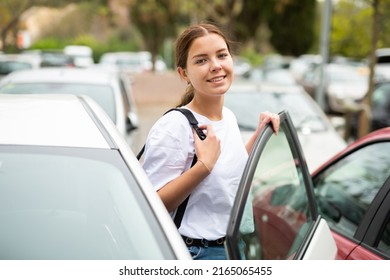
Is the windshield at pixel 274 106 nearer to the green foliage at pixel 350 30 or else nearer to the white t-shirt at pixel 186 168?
the white t-shirt at pixel 186 168

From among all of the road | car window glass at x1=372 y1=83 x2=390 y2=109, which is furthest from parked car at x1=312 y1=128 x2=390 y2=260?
the road

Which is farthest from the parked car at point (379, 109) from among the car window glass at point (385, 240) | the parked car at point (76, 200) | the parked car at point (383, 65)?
the parked car at point (76, 200)

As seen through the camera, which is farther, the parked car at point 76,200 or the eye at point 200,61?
the eye at point 200,61

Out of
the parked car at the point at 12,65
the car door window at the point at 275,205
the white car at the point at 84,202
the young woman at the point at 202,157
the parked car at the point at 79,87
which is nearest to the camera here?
the white car at the point at 84,202

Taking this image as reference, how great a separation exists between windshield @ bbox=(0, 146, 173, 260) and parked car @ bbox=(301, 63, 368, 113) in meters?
14.5

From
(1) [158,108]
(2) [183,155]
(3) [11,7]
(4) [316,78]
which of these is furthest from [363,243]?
(3) [11,7]

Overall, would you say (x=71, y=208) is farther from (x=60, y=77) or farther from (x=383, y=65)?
(x=383, y=65)

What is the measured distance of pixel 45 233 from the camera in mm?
2107

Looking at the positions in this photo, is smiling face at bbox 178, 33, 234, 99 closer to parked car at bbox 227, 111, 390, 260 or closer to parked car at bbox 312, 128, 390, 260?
parked car at bbox 227, 111, 390, 260

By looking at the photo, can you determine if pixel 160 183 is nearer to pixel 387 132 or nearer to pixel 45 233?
pixel 45 233

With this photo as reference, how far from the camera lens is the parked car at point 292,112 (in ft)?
21.9

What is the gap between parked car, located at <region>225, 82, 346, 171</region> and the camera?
668 centimetres

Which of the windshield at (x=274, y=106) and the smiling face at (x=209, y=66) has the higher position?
the smiling face at (x=209, y=66)

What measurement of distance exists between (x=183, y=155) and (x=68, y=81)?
4.61 metres
